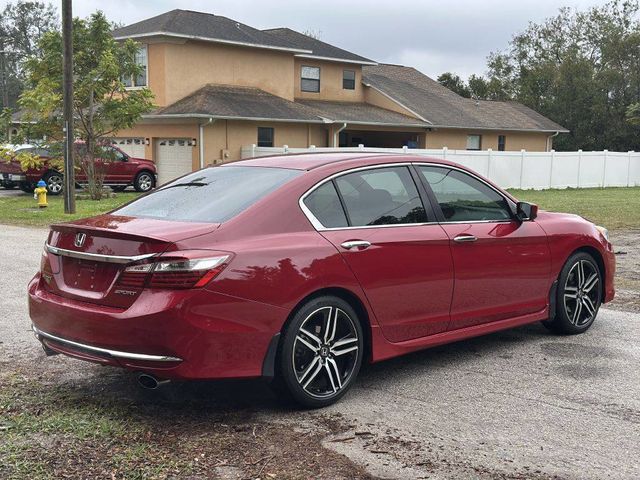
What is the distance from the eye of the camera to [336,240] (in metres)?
4.86

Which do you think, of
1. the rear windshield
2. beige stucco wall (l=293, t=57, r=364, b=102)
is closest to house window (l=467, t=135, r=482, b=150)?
beige stucco wall (l=293, t=57, r=364, b=102)

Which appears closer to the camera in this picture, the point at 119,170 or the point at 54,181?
the point at 54,181

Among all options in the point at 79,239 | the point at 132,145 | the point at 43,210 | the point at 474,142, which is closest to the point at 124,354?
the point at 79,239

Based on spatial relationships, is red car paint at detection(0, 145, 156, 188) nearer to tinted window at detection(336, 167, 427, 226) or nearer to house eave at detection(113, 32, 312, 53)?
house eave at detection(113, 32, 312, 53)

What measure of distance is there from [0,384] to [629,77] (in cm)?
5387

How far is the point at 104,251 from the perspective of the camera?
4445 millimetres

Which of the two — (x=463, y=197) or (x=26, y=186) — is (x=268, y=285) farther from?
(x=26, y=186)

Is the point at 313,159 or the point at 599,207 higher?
the point at 313,159

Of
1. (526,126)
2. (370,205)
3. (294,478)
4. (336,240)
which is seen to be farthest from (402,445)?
(526,126)

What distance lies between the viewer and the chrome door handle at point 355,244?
16.0 feet

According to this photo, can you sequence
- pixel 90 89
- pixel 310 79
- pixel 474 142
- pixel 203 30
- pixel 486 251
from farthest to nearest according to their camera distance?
pixel 474 142 → pixel 310 79 → pixel 203 30 → pixel 90 89 → pixel 486 251

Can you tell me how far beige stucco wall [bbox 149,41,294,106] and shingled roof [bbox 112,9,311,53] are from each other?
408mm

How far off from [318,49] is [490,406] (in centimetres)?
3180

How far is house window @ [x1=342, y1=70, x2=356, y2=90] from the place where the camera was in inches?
1409
